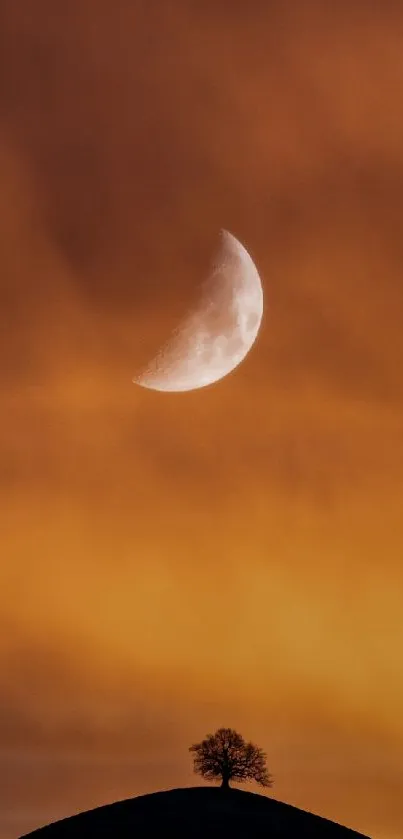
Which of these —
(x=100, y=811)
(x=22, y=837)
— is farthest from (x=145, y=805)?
(x=22, y=837)

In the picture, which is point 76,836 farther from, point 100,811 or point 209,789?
point 209,789

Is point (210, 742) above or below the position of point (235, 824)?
above

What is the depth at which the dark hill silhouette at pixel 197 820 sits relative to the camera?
83875 mm

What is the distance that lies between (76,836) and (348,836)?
18479 mm

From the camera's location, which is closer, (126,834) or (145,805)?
(126,834)

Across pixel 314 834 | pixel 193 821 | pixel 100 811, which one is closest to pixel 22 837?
pixel 100 811

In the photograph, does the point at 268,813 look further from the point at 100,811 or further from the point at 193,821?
the point at 100,811

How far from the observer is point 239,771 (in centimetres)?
9862

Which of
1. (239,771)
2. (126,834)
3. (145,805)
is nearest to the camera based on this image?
(126,834)

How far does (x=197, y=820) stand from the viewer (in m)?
85.1

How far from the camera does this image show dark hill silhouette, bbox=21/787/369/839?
83.9 m

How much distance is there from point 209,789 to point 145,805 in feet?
19.1

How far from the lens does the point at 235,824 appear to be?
8462 centimetres

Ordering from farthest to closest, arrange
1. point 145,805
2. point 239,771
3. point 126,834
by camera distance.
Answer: point 239,771 → point 145,805 → point 126,834
